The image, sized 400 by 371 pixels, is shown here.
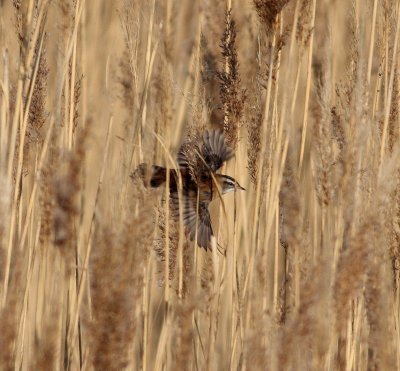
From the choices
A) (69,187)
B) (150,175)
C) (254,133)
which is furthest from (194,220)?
(69,187)

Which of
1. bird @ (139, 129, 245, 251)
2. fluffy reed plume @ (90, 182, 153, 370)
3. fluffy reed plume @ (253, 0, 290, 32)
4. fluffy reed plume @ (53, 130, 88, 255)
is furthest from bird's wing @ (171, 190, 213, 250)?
fluffy reed plume @ (90, 182, 153, 370)

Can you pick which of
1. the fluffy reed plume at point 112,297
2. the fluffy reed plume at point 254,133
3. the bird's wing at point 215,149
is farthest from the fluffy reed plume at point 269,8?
the fluffy reed plume at point 112,297

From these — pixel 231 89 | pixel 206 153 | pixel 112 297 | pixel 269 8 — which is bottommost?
pixel 112 297

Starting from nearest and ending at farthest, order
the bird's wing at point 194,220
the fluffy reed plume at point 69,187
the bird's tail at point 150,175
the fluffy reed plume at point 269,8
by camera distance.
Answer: the fluffy reed plume at point 69,187
the bird's tail at point 150,175
the fluffy reed plume at point 269,8
the bird's wing at point 194,220

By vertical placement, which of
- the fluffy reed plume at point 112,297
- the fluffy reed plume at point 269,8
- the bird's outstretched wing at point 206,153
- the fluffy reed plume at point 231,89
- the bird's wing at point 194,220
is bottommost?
the fluffy reed plume at point 112,297

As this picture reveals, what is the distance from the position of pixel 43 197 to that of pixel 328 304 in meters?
0.48

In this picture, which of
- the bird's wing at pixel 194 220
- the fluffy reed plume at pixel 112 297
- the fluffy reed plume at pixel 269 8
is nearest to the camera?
the fluffy reed plume at pixel 112 297

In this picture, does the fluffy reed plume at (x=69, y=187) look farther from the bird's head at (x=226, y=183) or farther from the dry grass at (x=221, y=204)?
the bird's head at (x=226, y=183)

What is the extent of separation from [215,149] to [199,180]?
0.26m

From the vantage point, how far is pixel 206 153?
1.93 m

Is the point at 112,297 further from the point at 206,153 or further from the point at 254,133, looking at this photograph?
the point at 206,153

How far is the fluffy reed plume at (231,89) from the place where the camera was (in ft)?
5.54

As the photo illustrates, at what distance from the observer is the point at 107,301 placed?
1.07m

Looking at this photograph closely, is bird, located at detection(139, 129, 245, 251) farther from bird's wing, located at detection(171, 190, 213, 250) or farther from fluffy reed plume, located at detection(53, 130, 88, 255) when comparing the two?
fluffy reed plume, located at detection(53, 130, 88, 255)
